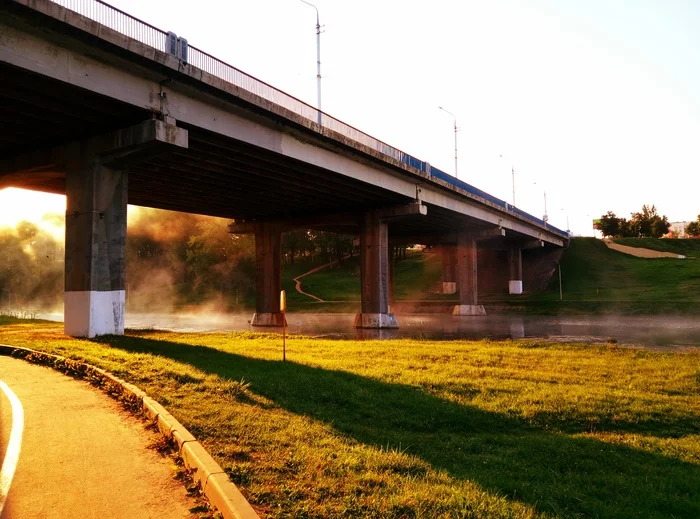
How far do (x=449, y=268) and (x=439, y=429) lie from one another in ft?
222

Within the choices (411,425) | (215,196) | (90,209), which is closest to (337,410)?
(411,425)

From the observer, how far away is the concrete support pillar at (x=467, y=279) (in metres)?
52.6

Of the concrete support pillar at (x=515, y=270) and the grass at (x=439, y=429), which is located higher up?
the concrete support pillar at (x=515, y=270)

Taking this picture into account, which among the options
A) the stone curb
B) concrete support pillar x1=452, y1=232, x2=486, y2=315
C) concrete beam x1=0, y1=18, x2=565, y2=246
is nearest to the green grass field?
concrete support pillar x1=452, y1=232, x2=486, y2=315

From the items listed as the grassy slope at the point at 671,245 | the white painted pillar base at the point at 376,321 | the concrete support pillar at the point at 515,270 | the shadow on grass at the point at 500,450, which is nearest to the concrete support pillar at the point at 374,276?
the white painted pillar base at the point at 376,321

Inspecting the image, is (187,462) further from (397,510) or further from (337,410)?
(337,410)

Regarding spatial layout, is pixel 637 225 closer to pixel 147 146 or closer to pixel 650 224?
pixel 650 224

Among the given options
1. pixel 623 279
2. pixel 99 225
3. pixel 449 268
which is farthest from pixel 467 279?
pixel 99 225

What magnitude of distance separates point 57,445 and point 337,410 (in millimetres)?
4179

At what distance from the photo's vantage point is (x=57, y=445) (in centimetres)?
705

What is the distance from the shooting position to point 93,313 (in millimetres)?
19594

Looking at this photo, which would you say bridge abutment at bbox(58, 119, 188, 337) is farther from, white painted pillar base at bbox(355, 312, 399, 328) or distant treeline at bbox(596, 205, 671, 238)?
distant treeline at bbox(596, 205, 671, 238)

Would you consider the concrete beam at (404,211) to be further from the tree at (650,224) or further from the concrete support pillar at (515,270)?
the tree at (650,224)

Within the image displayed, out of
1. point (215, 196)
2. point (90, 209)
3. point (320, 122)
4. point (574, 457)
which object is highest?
point (320, 122)
